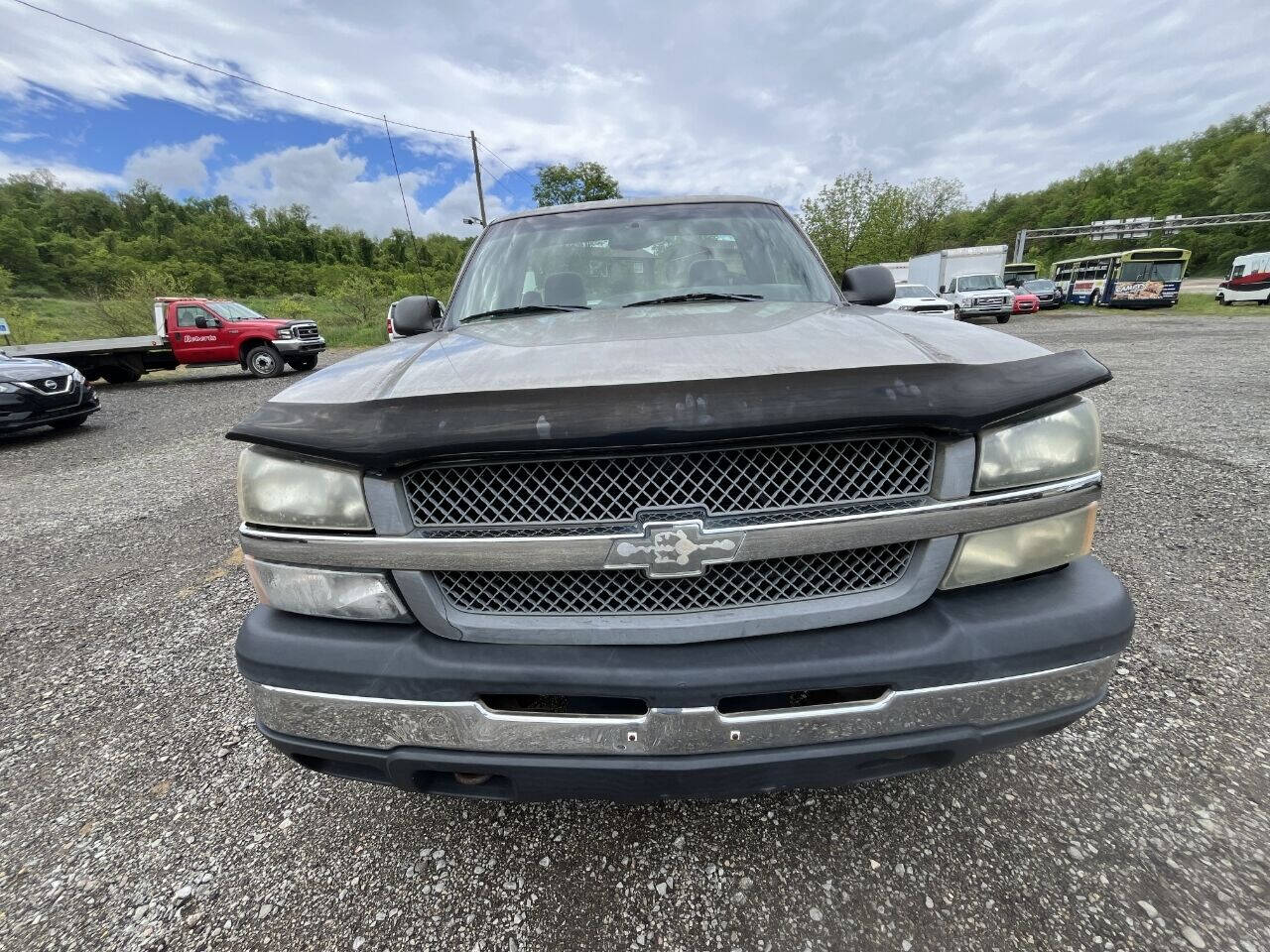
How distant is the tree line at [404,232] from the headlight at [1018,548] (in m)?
36.7

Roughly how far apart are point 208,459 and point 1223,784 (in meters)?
8.26

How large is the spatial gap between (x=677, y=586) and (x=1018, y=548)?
→ 719 millimetres

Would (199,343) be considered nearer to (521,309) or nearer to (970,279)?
(521,309)

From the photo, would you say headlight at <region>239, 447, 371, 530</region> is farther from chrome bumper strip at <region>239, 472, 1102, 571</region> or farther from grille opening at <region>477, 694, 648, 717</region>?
grille opening at <region>477, 694, 648, 717</region>

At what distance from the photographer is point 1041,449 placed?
1175 millimetres

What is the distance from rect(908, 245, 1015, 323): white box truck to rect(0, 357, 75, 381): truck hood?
24.6m

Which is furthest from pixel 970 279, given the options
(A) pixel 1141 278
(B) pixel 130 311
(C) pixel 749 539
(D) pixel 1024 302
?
(B) pixel 130 311

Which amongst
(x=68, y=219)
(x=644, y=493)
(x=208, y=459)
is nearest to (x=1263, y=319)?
(x=644, y=493)

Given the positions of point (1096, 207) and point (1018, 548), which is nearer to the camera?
point (1018, 548)

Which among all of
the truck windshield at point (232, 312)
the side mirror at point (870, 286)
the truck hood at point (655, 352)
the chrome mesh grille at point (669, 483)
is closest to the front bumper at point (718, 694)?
the chrome mesh grille at point (669, 483)

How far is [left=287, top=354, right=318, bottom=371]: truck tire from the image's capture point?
47.7 feet

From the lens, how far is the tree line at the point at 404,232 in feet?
127

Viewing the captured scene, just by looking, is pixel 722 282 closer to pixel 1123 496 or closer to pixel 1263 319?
pixel 1123 496

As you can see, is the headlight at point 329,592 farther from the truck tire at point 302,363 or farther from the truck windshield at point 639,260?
the truck tire at point 302,363
